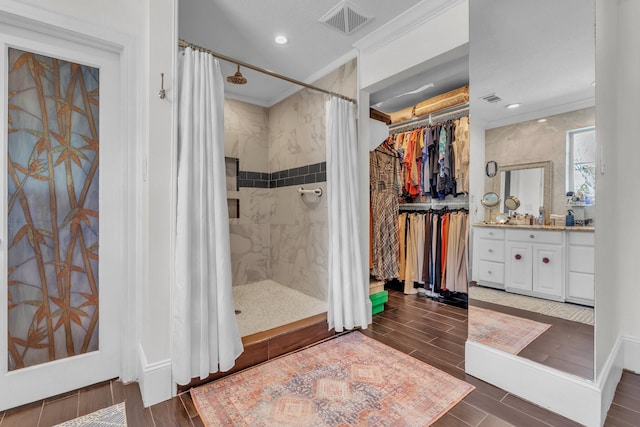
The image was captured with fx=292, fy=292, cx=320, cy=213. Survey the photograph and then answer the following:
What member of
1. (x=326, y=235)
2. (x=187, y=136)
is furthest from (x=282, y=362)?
(x=187, y=136)

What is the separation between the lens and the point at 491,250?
1836 mm

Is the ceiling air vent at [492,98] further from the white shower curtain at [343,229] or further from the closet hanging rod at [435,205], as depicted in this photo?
the closet hanging rod at [435,205]

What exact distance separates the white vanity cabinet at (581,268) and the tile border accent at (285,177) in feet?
6.40

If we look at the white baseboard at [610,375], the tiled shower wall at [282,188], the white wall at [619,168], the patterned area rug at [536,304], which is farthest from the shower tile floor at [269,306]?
the white wall at [619,168]

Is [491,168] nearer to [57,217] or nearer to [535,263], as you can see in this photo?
[535,263]

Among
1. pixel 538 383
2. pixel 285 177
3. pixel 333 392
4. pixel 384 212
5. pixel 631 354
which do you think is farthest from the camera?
pixel 285 177

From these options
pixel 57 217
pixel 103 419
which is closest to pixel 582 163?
pixel 103 419

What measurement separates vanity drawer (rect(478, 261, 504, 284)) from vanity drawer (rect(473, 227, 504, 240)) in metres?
0.16

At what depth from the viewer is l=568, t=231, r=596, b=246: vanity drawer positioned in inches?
58.0

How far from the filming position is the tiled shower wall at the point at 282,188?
3.01 meters

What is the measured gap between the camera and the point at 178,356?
5.24ft

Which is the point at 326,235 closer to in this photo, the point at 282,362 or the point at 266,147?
the point at 282,362

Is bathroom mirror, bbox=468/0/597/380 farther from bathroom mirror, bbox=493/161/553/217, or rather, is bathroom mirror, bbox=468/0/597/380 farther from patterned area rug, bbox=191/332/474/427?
patterned area rug, bbox=191/332/474/427

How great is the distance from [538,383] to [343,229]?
4.91 ft
